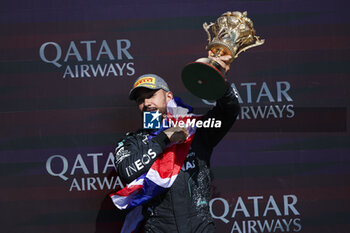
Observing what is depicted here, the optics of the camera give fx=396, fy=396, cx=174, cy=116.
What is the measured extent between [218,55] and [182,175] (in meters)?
0.67

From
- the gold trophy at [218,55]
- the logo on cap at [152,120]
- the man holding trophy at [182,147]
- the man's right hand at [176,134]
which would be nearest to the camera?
the gold trophy at [218,55]

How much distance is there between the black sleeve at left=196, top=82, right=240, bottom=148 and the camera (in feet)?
6.69

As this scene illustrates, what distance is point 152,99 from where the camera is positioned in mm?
2291

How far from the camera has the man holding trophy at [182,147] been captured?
197 cm

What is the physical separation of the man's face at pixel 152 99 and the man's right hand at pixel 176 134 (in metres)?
0.21

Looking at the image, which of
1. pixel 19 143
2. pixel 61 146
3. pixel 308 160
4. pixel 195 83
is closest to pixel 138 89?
pixel 195 83

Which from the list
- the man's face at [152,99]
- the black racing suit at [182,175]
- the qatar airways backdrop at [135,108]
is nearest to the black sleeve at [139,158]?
the black racing suit at [182,175]

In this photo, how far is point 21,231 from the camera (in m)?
2.86

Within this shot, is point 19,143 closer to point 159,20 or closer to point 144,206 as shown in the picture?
point 144,206

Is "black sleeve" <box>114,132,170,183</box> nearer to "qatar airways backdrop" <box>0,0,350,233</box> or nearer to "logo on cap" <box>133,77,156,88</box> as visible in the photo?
"logo on cap" <box>133,77,156,88</box>

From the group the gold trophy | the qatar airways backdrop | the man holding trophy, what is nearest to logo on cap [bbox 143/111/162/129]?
the man holding trophy

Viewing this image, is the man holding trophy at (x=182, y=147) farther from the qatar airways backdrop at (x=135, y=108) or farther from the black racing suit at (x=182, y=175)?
the qatar airways backdrop at (x=135, y=108)

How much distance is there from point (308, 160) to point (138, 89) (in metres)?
1.38

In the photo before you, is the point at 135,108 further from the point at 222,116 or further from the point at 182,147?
the point at 222,116
